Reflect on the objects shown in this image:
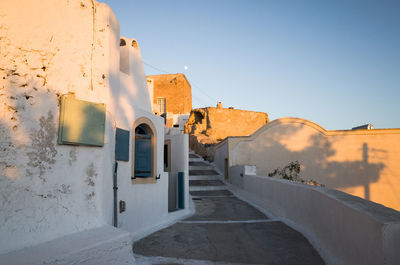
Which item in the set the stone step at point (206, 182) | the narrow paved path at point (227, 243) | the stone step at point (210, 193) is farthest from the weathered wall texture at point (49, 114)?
the stone step at point (206, 182)

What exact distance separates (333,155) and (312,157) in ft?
4.22

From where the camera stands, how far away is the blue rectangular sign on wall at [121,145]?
6426 mm

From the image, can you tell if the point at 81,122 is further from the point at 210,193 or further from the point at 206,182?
the point at 206,182

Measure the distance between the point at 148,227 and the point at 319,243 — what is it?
14.6ft

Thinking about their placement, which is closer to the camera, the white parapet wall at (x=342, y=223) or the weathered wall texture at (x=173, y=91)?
the white parapet wall at (x=342, y=223)

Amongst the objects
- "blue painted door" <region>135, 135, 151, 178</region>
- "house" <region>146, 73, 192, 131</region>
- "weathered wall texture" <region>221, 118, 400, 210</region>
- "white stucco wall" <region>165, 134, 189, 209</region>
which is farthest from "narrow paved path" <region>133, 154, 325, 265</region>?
"house" <region>146, 73, 192, 131</region>

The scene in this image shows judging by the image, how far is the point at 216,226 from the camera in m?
8.57

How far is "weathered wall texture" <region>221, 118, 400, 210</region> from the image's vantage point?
17.1m

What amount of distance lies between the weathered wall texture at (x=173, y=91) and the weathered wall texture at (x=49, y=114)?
3760 cm

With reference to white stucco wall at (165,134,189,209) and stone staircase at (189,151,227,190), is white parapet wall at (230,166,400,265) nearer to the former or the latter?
white stucco wall at (165,134,189,209)

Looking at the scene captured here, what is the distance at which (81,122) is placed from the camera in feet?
15.6

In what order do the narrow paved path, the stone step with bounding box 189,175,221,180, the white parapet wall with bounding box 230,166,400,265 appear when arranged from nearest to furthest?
the white parapet wall with bounding box 230,166,400,265, the narrow paved path, the stone step with bounding box 189,175,221,180

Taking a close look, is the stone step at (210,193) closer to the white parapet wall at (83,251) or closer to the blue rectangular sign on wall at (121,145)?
the blue rectangular sign on wall at (121,145)

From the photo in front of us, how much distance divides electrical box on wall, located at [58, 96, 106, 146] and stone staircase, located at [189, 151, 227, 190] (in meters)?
14.2
